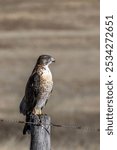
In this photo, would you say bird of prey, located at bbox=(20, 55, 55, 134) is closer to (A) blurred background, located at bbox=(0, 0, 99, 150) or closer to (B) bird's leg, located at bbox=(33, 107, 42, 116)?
(B) bird's leg, located at bbox=(33, 107, 42, 116)

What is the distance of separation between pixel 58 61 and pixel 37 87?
8.88 meters

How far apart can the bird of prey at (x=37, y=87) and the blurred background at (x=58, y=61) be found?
10.6 feet

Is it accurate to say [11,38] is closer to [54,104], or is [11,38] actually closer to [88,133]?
[54,104]

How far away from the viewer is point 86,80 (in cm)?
1909

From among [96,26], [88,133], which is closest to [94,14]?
[96,26]

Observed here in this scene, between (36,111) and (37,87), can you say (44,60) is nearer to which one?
(37,87)

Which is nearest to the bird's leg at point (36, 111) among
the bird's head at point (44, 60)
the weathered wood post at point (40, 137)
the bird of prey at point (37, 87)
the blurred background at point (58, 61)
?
the bird of prey at point (37, 87)

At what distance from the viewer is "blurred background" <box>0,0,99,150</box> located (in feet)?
51.7

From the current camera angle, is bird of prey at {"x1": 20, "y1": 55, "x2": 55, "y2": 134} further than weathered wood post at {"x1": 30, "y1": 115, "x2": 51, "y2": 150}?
Yes

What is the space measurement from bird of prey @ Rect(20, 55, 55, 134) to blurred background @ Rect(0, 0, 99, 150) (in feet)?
10.6

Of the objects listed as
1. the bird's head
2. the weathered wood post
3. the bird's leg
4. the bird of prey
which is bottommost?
the weathered wood post

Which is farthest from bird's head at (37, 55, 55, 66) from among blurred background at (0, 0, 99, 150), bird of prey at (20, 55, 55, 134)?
blurred background at (0, 0, 99, 150)

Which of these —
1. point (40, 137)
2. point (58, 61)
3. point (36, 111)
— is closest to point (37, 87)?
point (36, 111)

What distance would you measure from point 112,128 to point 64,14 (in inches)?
364
